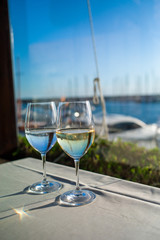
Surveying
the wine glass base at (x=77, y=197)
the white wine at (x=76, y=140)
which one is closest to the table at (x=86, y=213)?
the wine glass base at (x=77, y=197)

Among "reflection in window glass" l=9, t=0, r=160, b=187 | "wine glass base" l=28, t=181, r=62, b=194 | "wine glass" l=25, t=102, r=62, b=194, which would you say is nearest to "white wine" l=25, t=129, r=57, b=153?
"wine glass" l=25, t=102, r=62, b=194

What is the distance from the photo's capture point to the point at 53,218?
503mm

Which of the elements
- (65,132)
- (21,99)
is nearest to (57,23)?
(21,99)

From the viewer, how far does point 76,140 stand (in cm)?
61

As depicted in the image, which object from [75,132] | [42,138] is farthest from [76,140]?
[42,138]

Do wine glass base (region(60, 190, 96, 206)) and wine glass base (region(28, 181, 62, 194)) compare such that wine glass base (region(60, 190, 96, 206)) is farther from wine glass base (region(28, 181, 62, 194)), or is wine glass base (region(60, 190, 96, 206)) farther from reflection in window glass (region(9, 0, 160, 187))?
reflection in window glass (region(9, 0, 160, 187))

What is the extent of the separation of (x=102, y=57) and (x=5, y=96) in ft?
4.54

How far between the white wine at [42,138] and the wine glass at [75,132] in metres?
0.08

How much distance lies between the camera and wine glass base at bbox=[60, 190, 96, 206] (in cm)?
57

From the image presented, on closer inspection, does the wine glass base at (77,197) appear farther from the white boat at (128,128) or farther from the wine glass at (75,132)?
the white boat at (128,128)

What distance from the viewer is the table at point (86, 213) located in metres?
0.44

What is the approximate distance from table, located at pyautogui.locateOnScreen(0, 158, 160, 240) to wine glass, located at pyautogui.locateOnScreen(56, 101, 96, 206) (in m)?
0.04

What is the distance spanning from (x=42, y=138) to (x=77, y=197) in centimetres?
20

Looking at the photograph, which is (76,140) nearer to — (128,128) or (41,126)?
(41,126)
